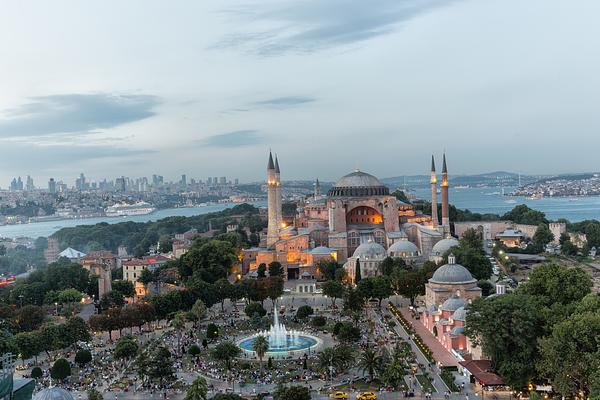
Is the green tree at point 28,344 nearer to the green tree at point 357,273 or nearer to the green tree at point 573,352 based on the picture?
the green tree at point 573,352

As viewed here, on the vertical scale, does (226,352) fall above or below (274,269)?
below

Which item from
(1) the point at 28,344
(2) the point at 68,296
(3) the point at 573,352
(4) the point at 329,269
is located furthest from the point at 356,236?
(3) the point at 573,352

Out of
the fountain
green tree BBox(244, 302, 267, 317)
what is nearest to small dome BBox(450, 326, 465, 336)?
the fountain

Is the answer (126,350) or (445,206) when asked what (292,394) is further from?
(445,206)

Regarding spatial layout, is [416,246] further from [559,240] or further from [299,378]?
[299,378]

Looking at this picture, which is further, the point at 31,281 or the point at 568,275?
the point at 31,281

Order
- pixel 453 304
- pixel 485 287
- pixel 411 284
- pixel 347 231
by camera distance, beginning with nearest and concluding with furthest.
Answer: pixel 453 304 → pixel 411 284 → pixel 485 287 → pixel 347 231

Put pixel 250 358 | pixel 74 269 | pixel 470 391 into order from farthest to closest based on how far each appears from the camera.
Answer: pixel 74 269
pixel 250 358
pixel 470 391

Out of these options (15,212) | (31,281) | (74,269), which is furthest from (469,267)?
(15,212)
